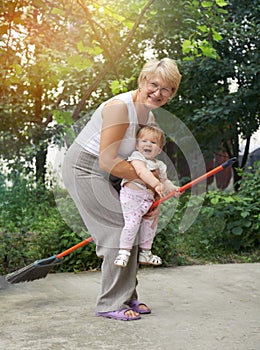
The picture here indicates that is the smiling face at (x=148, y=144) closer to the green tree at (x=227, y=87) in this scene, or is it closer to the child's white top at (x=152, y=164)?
the child's white top at (x=152, y=164)

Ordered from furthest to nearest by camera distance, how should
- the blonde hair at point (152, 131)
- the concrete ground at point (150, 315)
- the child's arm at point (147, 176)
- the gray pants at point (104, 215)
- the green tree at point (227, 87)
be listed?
the green tree at point (227, 87)
the gray pants at point (104, 215)
the blonde hair at point (152, 131)
the child's arm at point (147, 176)
the concrete ground at point (150, 315)

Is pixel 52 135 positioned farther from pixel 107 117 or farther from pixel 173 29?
pixel 107 117

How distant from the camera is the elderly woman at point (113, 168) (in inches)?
119

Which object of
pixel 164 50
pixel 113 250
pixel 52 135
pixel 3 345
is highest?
pixel 164 50

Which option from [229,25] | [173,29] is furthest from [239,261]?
[173,29]

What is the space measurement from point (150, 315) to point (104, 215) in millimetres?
621

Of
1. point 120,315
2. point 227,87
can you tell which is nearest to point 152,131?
point 120,315

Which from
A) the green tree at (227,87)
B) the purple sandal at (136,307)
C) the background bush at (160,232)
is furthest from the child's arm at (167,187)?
the green tree at (227,87)

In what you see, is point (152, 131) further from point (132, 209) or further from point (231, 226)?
point (231, 226)

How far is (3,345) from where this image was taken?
2764 millimetres

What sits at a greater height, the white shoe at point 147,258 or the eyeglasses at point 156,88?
the eyeglasses at point 156,88

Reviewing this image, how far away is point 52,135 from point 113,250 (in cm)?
735

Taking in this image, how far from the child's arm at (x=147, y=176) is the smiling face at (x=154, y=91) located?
0.31 m

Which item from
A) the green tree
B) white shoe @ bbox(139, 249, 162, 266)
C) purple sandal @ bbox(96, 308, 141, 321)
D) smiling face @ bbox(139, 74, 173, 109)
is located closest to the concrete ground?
purple sandal @ bbox(96, 308, 141, 321)
